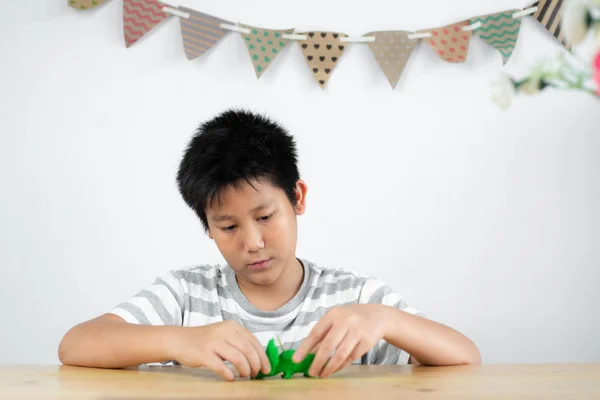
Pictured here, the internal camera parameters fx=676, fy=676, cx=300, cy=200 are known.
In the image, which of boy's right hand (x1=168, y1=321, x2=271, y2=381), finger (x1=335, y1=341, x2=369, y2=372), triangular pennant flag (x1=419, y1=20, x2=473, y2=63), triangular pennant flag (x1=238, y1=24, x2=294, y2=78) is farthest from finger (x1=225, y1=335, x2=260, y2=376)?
triangular pennant flag (x1=419, y1=20, x2=473, y2=63)

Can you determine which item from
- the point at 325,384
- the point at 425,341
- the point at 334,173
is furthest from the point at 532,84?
the point at 334,173

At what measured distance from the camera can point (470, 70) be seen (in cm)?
185

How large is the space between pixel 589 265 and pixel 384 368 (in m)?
1.13

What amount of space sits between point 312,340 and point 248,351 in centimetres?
8

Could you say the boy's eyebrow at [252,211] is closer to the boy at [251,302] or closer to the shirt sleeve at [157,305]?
the boy at [251,302]

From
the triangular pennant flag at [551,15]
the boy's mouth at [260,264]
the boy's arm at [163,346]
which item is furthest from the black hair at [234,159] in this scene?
the triangular pennant flag at [551,15]

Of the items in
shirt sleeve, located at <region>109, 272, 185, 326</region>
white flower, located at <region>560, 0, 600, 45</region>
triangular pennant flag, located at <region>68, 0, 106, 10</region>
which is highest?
triangular pennant flag, located at <region>68, 0, 106, 10</region>

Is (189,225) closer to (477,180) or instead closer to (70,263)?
(70,263)

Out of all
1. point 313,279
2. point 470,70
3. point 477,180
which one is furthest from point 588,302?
point 313,279

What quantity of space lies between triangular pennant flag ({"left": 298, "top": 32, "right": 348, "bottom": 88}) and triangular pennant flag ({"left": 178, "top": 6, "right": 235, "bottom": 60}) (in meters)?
0.22

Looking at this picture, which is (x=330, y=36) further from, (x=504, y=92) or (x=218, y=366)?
(x=504, y=92)

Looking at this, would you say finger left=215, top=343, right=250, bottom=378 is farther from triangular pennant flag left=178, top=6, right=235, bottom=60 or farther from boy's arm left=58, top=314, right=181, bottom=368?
triangular pennant flag left=178, top=6, right=235, bottom=60

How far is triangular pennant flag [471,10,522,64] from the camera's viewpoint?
5.94ft

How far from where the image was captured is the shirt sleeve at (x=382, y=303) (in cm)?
118
